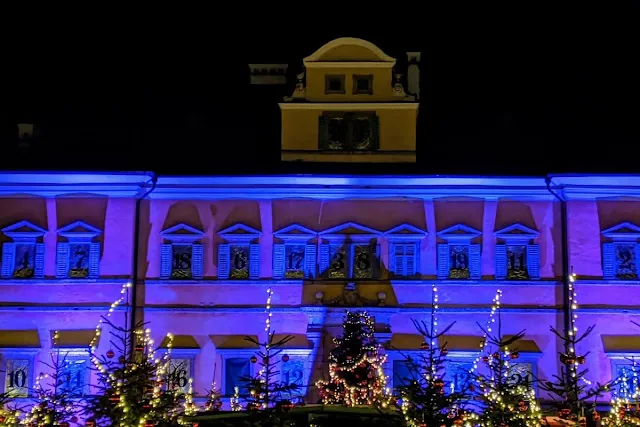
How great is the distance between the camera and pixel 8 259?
26797 millimetres

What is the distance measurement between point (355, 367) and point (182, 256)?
643 centimetres

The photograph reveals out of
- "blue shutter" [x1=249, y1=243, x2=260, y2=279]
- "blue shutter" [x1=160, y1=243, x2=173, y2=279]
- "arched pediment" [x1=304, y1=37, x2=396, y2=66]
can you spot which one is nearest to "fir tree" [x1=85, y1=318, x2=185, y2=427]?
"blue shutter" [x1=160, y1=243, x2=173, y2=279]

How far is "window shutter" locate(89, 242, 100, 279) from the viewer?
26.7 meters

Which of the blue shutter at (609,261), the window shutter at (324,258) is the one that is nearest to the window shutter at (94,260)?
the window shutter at (324,258)

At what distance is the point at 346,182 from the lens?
1049 inches

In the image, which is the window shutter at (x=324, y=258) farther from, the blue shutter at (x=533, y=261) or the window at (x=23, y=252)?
the window at (x=23, y=252)

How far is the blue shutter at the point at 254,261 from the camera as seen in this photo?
87.7 feet

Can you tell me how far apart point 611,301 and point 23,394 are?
58.5 ft

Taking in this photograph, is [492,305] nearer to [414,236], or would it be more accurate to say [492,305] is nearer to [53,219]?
[414,236]

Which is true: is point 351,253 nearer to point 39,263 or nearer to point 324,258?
point 324,258

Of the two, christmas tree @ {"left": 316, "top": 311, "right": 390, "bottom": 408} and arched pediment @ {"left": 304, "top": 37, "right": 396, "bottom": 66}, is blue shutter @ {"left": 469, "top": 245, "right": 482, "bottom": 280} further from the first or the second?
arched pediment @ {"left": 304, "top": 37, "right": 396, "bottom": 66}

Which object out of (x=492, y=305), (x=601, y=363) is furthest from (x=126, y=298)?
(x=601, y=363)

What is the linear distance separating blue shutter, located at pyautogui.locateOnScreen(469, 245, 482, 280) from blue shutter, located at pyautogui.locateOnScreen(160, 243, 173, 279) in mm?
9205

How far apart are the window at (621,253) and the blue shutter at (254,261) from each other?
34.2ft
